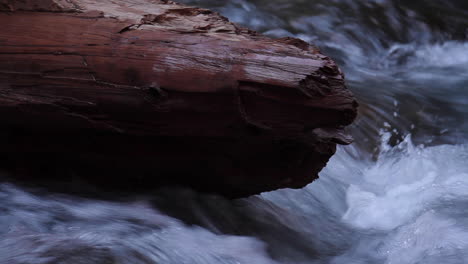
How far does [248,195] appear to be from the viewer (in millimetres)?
2961

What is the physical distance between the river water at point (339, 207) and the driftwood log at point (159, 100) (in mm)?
176

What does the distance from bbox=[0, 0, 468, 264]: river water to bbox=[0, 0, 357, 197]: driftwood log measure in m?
0.18

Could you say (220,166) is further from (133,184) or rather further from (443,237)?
(443,237)

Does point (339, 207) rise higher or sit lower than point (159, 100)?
higher

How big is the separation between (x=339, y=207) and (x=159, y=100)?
1.71 m

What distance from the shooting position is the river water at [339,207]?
244 cm

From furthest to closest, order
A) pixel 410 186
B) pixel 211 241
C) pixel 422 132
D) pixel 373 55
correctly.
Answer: pixel 373 55 → pixel 422 132 → pixel 410 186 → pixel 211 241

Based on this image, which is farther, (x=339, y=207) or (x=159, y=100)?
(x=339, y=207)

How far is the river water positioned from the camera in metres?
2.44

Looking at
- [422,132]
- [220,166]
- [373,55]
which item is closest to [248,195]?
[220,166]

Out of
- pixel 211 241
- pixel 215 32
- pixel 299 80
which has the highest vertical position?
pixel 215 32

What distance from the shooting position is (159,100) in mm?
2518

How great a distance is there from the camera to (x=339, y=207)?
3.88 metres

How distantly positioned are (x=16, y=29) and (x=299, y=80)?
1197mm
